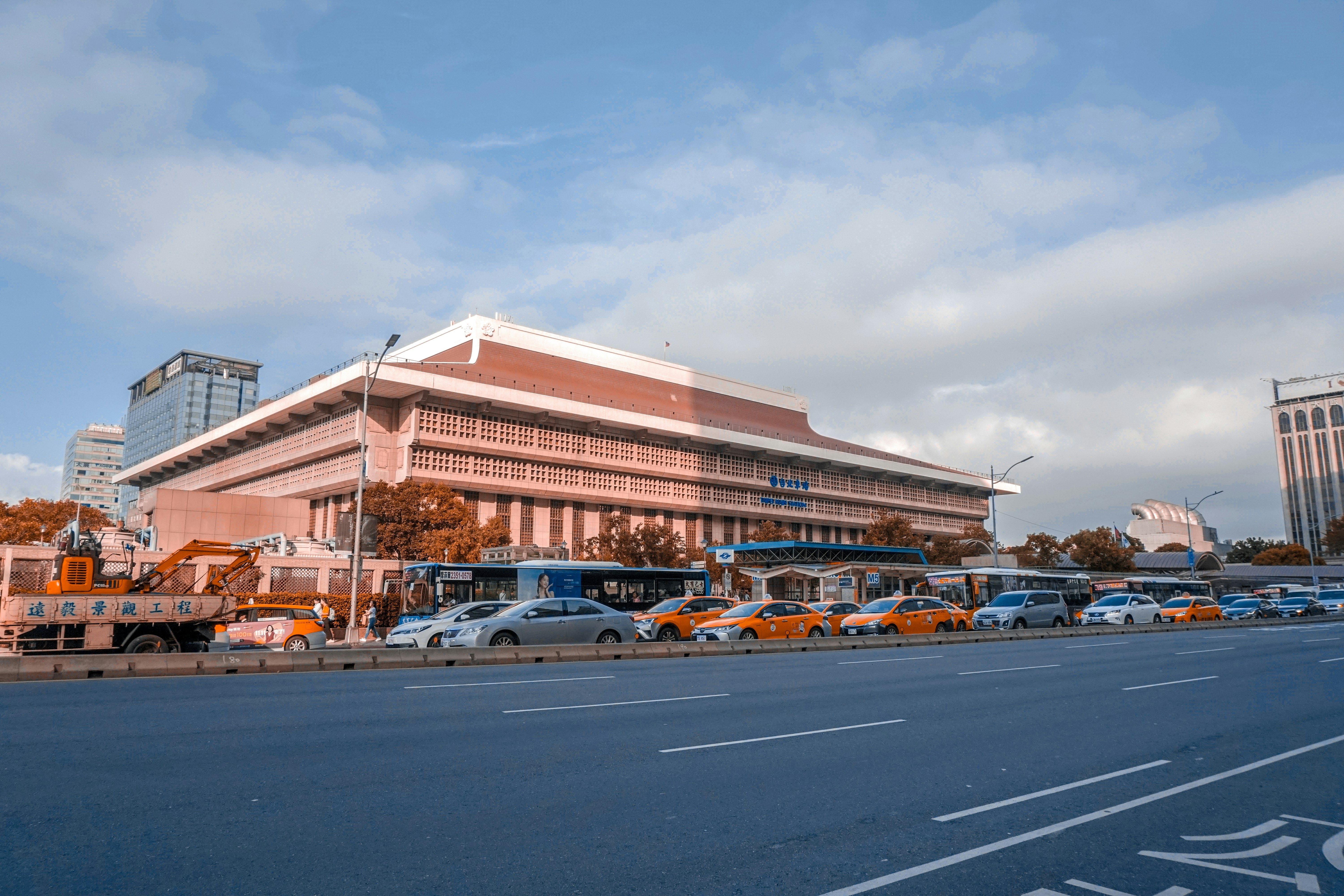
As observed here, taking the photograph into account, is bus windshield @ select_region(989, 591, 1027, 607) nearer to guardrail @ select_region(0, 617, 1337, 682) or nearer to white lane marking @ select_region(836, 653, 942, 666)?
guardrail @ select_region(0, 617, 1337, 682)

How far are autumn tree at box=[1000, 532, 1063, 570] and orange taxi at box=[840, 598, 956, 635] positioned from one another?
2197 inches

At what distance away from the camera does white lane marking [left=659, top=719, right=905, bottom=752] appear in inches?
339

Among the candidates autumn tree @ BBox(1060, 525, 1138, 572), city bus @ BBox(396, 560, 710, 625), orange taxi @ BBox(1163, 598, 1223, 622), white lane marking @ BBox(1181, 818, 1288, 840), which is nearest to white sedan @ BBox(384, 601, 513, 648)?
city bus @ BBox(396, 560, 710, 625)

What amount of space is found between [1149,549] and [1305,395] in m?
39.0

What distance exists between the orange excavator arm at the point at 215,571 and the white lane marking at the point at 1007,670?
1839 centimetres

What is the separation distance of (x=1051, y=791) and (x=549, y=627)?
1604 centimetres

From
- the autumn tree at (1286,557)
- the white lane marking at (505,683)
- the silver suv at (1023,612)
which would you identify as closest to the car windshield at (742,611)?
the white lane marking at (505,683)

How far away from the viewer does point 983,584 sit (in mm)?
45875

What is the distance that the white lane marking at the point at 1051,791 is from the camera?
6266mm

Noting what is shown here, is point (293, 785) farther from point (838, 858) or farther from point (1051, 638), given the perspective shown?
point (1051, 638)

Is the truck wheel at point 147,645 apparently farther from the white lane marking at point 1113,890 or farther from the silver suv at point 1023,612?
the silver suv at point 1023,612

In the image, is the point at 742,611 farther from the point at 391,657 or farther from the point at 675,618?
the point at 391,657

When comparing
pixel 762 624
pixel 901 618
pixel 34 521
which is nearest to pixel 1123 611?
pixel 901 618

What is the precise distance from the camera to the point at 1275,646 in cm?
2427
